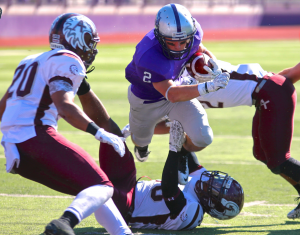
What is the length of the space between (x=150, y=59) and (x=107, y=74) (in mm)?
10772

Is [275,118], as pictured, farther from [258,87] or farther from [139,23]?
[139,23]

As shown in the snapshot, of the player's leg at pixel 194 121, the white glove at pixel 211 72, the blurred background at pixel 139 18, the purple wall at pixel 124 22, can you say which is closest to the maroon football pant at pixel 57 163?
the player's leg at pixel 194 121

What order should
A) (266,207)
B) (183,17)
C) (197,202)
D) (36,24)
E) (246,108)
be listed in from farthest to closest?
(36,24) → (246,108) → (266,207) → (183,17) → (197,202)

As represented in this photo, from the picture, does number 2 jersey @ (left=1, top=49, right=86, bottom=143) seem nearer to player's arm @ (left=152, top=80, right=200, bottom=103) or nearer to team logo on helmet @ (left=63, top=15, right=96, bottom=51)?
team logo on helmet @ (left=63, top=15, right=96, bottom=51)

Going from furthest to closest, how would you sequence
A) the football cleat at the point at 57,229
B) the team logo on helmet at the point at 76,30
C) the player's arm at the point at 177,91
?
the player's arm at the point at 177,91
the team logo on helmet at the point at 76,30
the football cleat at the point at 57,229

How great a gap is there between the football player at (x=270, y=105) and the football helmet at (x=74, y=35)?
1.11 meters

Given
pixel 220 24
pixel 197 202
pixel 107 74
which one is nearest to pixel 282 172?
pixel 197 202

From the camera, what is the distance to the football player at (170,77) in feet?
11.6

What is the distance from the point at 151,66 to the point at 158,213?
1.13m

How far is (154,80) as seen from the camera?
11.8 feet

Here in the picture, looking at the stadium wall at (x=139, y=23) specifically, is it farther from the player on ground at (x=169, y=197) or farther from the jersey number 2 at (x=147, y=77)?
the player on ground at (x=169, y=197)

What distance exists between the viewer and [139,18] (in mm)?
29172

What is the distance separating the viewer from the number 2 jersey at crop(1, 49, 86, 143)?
9.34ft

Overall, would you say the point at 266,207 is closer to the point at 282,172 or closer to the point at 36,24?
the point at 282,172
